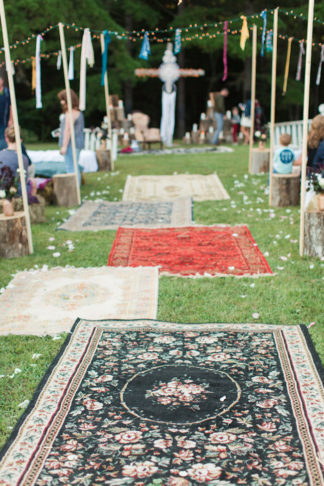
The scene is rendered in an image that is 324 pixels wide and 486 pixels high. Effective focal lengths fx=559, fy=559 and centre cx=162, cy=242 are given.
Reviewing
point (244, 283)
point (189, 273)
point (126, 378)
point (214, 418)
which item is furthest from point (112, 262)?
point (214, 418)

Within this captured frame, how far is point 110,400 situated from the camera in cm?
308

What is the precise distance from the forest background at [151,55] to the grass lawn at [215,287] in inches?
410

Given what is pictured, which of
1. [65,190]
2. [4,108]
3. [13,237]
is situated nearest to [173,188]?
[65,190]

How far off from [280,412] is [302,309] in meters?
1.54

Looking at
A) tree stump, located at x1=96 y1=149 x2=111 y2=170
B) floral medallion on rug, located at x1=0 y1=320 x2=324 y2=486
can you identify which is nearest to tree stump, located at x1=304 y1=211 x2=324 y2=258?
floral medallion on rug, located at x1=0 y1=320 x2=324 y2=486

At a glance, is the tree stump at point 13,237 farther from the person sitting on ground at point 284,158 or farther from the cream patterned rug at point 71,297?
the person sitting on ground at point 284,158

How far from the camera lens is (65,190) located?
29.1 feet

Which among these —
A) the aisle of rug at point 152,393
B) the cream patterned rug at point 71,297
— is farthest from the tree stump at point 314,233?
the cream patterned rug at point 71,297

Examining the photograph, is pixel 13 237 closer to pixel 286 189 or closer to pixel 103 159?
pixel 286 189

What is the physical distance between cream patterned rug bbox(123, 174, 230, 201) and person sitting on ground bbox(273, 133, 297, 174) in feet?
3.38

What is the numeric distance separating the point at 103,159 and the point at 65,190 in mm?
4009

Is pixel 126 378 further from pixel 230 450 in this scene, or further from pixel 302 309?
pixel 302 309

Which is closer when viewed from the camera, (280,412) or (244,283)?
(280,412)

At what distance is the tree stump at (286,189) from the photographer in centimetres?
814
